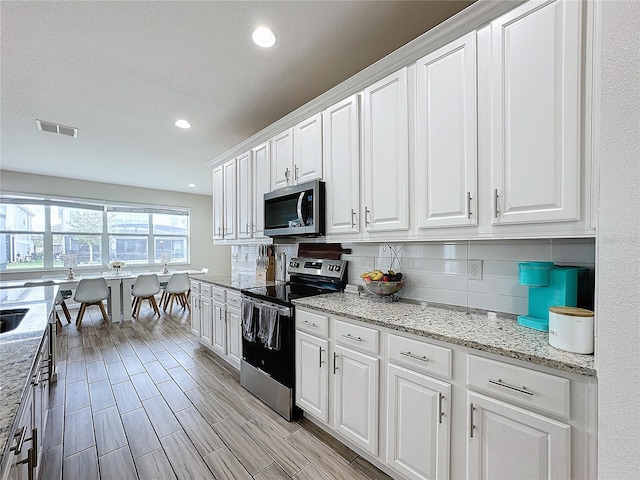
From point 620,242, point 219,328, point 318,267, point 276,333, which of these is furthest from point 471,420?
point 219,328

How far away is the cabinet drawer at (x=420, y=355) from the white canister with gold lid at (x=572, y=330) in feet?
1.33

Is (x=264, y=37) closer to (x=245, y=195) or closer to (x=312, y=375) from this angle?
(x=245, y=195)

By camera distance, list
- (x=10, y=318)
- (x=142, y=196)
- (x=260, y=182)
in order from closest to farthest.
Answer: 1. (x=10, y=318)
2. (x=260, y=182)
3. (x=142, y=196)

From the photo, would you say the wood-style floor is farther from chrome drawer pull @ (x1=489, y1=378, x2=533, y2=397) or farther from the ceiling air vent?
the ceiling air vent

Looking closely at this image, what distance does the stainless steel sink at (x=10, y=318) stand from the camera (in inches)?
67.6

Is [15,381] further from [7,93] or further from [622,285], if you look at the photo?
[7,93]

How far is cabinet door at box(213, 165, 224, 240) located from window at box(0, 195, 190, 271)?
3982mm

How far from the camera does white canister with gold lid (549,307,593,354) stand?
3.36ft

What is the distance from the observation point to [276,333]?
213 cm

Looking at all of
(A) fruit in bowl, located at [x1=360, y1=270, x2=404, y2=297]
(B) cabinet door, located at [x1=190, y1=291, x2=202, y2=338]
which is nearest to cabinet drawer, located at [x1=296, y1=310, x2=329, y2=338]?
(A) fruit in bowl, located at [x1=360, y1=270, x2=404, y2=297]

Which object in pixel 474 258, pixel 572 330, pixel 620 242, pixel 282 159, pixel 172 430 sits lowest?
pixel 172 430

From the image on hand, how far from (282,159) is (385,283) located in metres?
1.52

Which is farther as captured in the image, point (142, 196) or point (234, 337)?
point (142, 196)

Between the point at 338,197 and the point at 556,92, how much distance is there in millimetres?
1329
